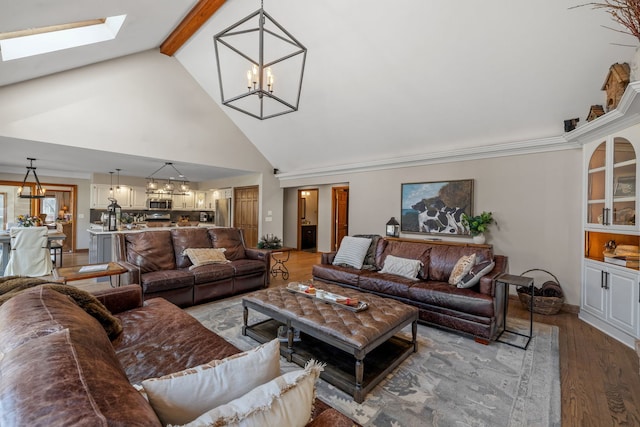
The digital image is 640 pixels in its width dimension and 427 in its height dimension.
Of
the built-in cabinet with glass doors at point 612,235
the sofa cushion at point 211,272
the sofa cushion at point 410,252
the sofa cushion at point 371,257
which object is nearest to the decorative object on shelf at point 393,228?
the sofa cushion at point 371,257

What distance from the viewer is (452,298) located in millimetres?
2914

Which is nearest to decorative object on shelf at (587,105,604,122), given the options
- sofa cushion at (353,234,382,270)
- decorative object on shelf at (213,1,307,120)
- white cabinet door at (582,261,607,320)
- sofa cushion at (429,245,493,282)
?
white cabinet door at (582,261,607,320)

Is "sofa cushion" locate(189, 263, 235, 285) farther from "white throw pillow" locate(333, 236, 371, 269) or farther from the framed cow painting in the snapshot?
the framed cow painting

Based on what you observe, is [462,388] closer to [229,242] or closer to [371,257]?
[371,257]

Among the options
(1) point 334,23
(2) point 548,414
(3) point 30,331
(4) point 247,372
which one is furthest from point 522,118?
(3) point 30,331

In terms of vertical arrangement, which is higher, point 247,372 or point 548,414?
point 247,372

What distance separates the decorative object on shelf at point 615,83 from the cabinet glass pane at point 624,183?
0.42 m

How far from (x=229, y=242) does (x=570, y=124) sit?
5062 millimetres

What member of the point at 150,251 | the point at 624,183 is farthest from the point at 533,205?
the point at 150,251

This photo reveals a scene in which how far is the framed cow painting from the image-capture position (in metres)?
4.54

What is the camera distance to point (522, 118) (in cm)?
377

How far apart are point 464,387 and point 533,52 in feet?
11.3

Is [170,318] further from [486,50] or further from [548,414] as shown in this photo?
[486,50]

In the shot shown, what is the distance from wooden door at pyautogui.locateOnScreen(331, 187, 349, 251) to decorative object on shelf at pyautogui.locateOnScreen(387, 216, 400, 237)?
8.11 ft
